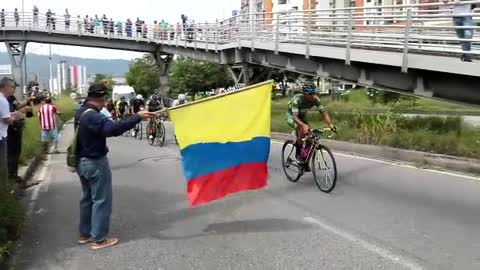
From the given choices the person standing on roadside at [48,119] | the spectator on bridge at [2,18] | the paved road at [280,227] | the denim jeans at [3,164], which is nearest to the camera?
the paved road at [280,227]

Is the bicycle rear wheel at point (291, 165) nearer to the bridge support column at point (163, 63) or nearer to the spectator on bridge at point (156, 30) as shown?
the spectator on bridge at point (156, 30)

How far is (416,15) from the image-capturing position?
13086 millimetres

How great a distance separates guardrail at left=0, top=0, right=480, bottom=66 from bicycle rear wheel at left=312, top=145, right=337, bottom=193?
3412 millimetres

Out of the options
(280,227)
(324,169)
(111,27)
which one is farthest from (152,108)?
(111,27)

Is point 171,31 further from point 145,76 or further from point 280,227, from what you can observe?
point 145,76

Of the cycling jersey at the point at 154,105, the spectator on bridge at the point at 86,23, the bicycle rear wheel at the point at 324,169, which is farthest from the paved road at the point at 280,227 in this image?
the spectator on bridge at the point at 86,23

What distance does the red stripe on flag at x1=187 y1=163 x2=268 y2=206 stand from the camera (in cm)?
704

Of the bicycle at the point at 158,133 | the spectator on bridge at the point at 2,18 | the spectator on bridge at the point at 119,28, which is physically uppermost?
the spectator on bridge at the point at 2,18

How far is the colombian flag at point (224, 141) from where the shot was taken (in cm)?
696

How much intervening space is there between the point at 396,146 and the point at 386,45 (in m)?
2.59

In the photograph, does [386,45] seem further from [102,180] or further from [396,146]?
[102,180]

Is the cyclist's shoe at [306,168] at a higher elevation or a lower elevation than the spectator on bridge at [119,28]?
lower

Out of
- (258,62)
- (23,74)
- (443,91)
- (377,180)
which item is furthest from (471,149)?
(23,74)

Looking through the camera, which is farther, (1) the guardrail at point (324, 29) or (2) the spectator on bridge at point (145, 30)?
(2) the spectator on bridge at point (145, 30)
